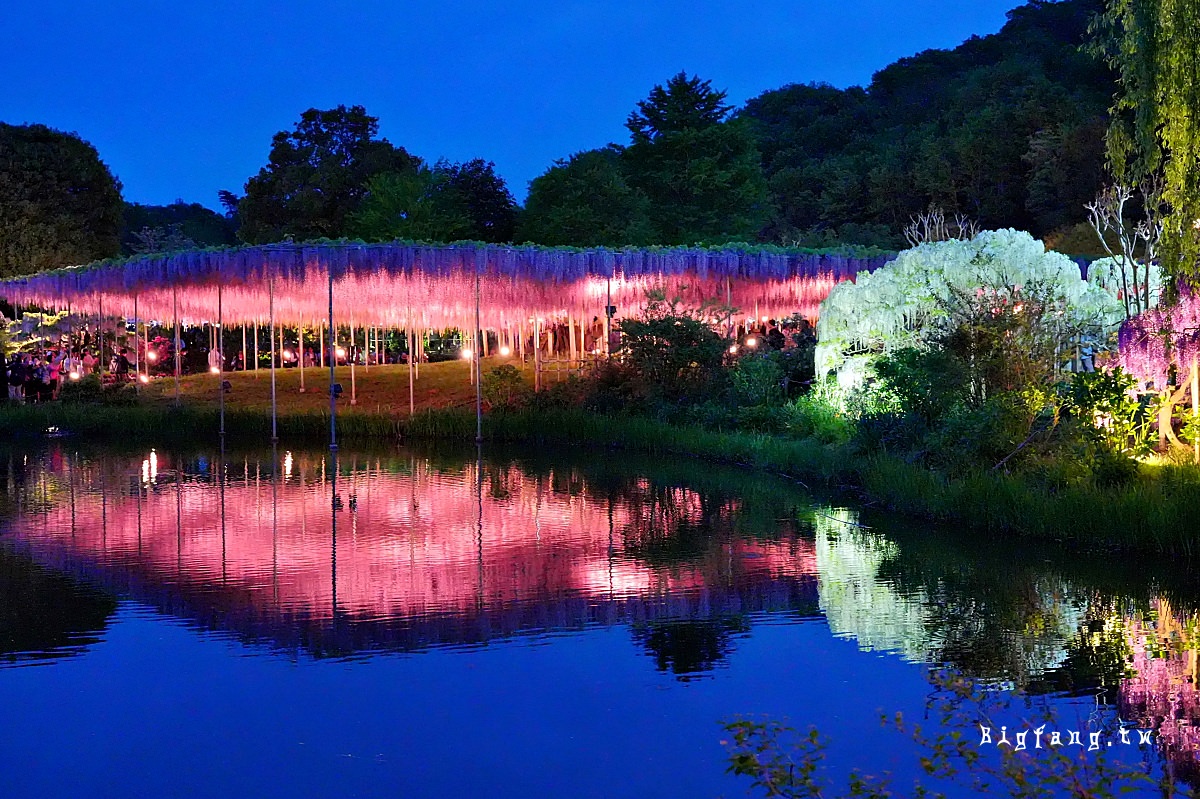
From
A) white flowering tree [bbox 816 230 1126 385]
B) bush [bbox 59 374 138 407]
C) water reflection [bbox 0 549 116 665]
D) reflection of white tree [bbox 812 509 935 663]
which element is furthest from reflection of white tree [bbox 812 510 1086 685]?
bush [bbox 59 374 138 407]

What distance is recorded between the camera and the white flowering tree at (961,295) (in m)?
12.9

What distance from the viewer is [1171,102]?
9.05m

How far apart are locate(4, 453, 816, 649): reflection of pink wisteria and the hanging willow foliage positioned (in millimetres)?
3536

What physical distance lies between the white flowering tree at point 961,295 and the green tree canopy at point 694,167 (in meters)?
28.0

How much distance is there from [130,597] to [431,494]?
507cm

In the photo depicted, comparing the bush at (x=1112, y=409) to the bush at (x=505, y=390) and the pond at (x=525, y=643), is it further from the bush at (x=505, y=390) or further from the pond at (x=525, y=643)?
the bush at (x=505, y=390)

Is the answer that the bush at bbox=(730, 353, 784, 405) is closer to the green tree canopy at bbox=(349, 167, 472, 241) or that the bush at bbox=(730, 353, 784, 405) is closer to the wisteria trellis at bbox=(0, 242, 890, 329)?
the wisteria trellis at bbox=(0, 242, 890, 329)

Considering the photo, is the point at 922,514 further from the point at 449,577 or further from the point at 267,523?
the point at 267,523

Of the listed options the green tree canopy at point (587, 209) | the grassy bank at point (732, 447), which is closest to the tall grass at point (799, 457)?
the grassy bank at point (732, 447)

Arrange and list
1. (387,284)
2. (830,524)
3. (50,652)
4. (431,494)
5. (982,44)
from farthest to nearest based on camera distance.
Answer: (982,44) → (387,284) → (431,494) → (830,524) → (50,652)

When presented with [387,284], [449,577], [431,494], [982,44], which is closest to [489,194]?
[982,44]

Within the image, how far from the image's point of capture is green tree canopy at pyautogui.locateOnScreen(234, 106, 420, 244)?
154ft

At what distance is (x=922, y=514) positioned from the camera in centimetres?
1023

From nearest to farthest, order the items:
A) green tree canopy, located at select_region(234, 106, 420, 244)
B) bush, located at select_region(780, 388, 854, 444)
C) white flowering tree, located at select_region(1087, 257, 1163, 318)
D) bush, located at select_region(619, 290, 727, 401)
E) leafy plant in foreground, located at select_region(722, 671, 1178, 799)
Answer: leafy plant in foreground, located at select_region(722, 671, 1178, 799), bush, located at select_region(780, 388, 854, 444), white flowering tree, located at select_region(1087, 257, 1163, 318), bush, located at select_region(619, 290, 727, 401), green tree canopy, located at select_region(234, 106, 420, 244)
